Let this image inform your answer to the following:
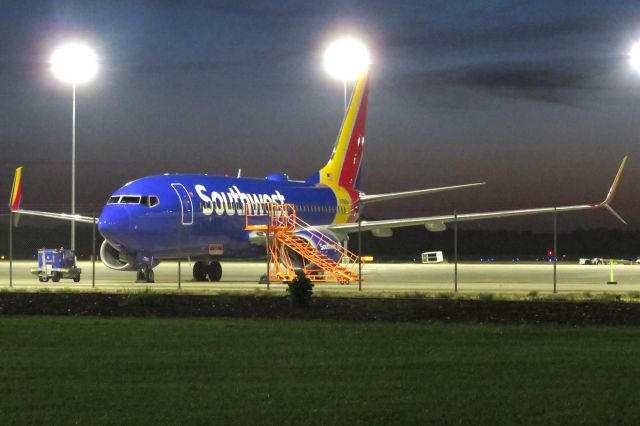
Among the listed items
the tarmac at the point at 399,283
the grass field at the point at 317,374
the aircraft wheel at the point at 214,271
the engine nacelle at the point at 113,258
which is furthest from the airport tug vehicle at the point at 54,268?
the grass field at the point at 317,374

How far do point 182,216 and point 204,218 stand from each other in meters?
1.17

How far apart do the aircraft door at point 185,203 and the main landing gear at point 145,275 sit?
1886 millimetres

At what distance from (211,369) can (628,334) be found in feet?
24.3

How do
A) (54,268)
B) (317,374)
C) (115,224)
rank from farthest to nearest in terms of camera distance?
(54,268) → (115,224) → (317,374)

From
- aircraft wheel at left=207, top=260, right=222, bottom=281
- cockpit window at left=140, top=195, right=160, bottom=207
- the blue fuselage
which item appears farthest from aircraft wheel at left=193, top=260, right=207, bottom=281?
cockpit window at left=140, top=195, right=160, bottom=207

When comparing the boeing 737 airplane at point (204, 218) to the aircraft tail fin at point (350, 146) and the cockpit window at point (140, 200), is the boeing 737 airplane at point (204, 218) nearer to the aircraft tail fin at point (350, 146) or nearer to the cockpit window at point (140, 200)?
the cockpit window at point (140, 200)

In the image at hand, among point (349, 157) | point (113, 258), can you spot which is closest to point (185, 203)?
point (113, 258)

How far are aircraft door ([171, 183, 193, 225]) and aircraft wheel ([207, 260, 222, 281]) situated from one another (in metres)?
3.83

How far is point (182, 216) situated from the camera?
117 ft

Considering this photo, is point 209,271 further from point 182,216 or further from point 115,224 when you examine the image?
point 115,224

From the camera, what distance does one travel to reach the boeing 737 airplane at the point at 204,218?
3438cm

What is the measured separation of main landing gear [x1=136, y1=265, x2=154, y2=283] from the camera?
35.7 m

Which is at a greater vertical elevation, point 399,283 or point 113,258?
point 113,258

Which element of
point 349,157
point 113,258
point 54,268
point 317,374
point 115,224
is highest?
point 349,157
